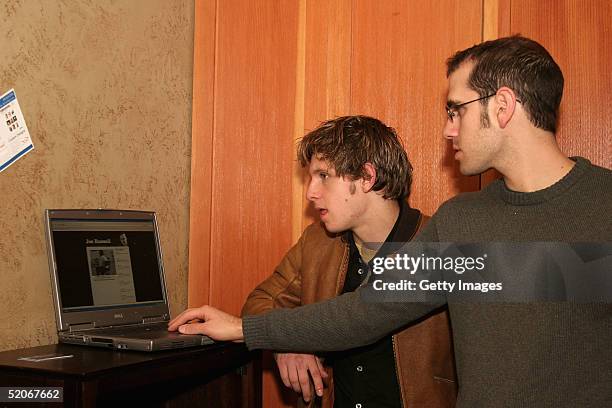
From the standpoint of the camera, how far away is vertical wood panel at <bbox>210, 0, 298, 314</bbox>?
8.22 feet

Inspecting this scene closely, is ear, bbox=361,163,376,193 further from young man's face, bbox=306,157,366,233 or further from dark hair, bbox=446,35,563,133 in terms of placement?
dark hair, bbox=446,35,563,133

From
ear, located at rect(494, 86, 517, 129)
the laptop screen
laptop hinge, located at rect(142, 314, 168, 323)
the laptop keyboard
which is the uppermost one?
ear, located at rect(494, 86, 517, 129)

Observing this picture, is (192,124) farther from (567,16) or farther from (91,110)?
(567,16)

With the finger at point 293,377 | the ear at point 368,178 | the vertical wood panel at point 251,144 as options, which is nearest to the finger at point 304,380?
the finger at point 293,377

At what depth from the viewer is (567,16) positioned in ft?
7.16

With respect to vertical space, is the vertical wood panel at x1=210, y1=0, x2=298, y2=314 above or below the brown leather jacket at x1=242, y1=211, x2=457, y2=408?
above

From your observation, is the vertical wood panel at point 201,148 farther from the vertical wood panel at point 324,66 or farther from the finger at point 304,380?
the finger at point 304,380

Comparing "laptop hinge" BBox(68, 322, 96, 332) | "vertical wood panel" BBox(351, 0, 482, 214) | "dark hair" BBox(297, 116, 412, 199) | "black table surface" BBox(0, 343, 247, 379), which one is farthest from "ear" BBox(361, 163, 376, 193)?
"laptop hinge" BBox(68, 322, 96, 332)

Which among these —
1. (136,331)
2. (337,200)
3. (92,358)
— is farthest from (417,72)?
(92,358)

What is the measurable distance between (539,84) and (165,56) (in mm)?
1240

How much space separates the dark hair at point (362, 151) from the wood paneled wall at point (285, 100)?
26 cm

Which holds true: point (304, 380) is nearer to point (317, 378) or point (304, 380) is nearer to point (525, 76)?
point (317, 378)

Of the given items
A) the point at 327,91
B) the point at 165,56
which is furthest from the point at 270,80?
the point at 165,56

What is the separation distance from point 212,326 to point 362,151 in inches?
26.6
